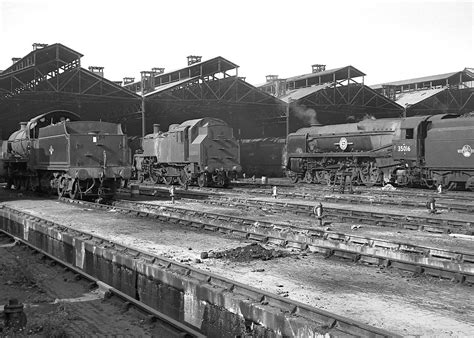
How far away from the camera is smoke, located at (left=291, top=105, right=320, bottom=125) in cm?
4388

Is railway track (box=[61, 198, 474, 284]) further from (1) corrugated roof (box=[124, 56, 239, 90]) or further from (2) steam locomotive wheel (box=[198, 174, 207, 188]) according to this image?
(1) corrugated roof (box=[124, 56, 239, 90])

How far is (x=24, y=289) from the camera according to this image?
9070mm

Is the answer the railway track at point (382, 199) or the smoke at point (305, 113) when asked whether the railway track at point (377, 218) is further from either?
the smoke at point (305, 113)

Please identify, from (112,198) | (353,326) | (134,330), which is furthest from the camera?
(112,198)

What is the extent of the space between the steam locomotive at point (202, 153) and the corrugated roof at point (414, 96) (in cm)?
2552

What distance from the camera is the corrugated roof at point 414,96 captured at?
47625mm

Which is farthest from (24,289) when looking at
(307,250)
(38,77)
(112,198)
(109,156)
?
(38,77)

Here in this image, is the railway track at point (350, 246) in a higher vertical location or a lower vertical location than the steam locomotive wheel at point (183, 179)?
lower

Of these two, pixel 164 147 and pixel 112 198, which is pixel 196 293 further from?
pixel 164 147

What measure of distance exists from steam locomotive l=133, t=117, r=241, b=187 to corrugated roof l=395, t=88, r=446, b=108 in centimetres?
2552

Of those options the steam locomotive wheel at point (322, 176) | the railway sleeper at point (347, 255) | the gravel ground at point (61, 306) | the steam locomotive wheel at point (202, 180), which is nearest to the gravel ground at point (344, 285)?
the railway sleeper at point (347, 255)

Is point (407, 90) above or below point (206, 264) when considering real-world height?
above

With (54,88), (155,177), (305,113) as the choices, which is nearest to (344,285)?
(155,177)

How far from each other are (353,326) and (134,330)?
10.5 ft
